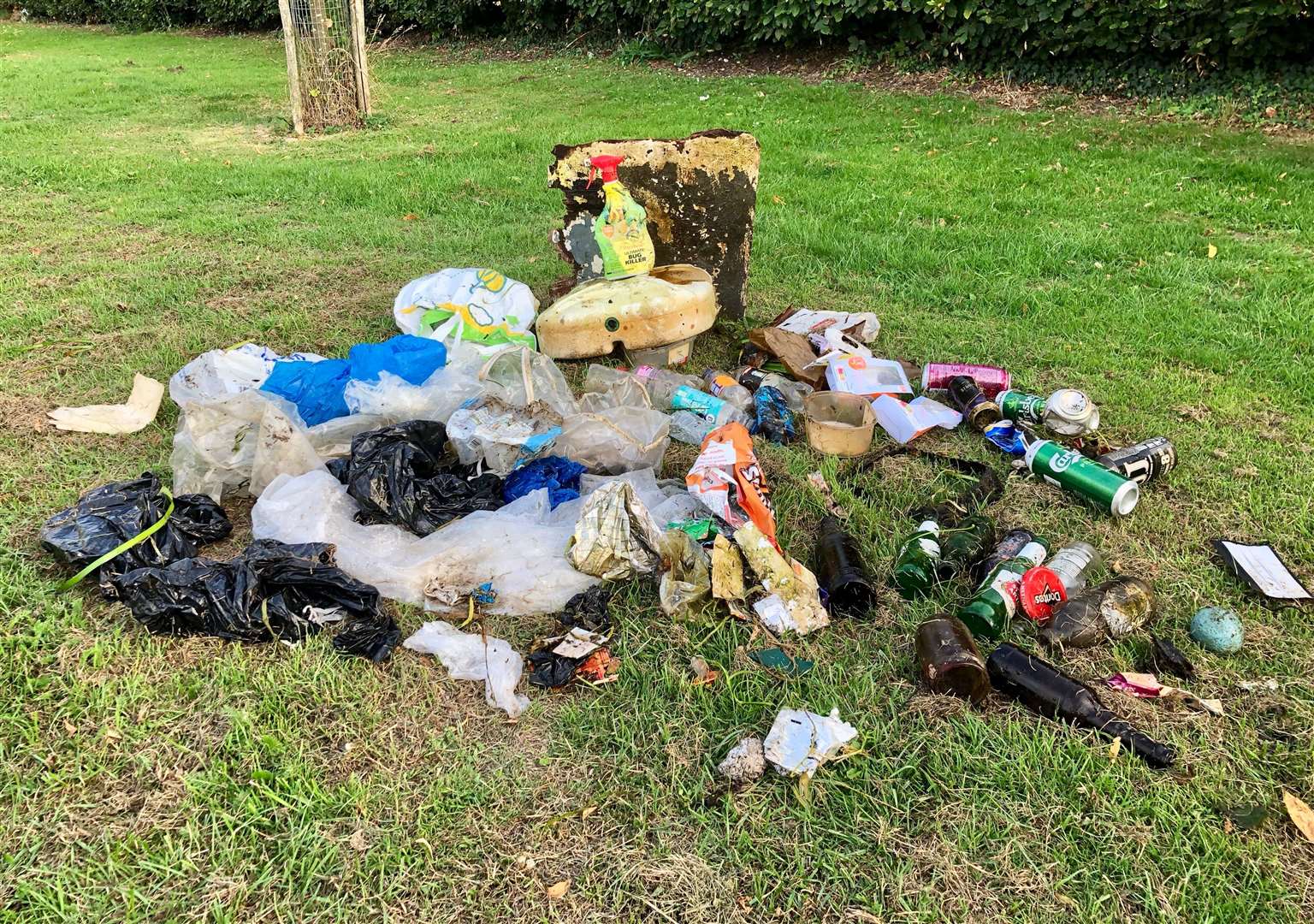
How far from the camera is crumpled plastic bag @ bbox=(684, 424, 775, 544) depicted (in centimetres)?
274

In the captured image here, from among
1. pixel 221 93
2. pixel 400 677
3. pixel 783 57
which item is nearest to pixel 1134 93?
pixel 783 57

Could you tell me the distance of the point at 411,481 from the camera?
9.33 feet

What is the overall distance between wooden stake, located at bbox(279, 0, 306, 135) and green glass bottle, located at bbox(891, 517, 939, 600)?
7985 millimetres

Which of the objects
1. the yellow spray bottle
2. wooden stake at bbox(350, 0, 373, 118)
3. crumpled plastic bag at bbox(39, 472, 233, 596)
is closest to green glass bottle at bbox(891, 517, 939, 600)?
the yellow spray bottle

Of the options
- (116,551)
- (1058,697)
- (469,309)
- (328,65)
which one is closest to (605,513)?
(1058,697)

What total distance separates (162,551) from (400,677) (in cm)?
93

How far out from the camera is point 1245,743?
207cm

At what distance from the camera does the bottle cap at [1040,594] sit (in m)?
2.42

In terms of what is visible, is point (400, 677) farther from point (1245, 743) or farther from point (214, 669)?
point (1245, 743)

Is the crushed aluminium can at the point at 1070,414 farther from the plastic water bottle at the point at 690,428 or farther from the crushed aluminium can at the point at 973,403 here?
the plastic water bottle at the point at 690,428

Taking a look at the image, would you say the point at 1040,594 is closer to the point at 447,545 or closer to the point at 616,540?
the point at 616,540

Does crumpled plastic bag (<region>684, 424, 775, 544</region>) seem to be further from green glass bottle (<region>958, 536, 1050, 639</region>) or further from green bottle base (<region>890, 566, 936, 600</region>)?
green glass bottle (<region>958, 536, 1050, 639</region>)

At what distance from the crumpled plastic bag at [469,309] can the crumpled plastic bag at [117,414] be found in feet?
3.64

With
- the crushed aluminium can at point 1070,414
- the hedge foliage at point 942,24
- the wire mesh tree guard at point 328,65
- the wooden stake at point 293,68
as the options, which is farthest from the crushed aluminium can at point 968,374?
the wire mesh tree guard at point 328,65
